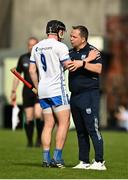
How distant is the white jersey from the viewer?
12.4 meters

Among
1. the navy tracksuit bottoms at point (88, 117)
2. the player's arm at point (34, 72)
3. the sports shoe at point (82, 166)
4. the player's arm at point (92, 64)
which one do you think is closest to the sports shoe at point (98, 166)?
the navy tracksuit bottoms at point (88, 117)

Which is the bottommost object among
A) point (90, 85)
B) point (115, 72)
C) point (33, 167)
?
point (115, 72)

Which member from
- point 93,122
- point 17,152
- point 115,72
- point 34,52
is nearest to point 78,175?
point 93,122

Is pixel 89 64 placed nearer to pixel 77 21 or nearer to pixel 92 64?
pixel 92 64

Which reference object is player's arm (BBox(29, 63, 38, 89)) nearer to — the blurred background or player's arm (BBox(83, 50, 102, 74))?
player's arm (BBox(83, 50, 102, 74))

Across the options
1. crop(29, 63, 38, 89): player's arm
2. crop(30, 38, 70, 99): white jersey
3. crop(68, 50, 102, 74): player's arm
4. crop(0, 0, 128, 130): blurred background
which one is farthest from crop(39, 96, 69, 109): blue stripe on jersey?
crop(0, 0, 128, 130): blurred background

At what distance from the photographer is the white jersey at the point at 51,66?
40.5 ft

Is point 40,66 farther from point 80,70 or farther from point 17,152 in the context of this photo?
point 17,152

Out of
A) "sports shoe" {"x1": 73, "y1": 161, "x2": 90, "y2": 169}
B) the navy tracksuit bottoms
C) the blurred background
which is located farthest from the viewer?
the blurred background

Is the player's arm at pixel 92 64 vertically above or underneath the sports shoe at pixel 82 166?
above

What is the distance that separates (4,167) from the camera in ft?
41.1

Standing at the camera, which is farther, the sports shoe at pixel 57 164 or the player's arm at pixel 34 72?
the player's arm at pixel 34 72

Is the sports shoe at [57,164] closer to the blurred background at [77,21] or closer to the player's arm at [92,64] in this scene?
the player's arm at [92,64]

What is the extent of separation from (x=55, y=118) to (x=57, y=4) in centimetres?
3268
